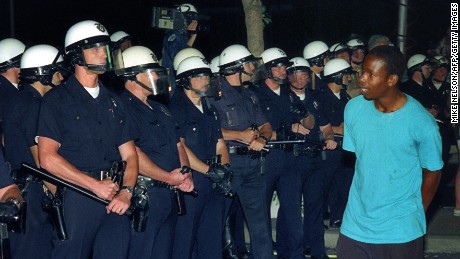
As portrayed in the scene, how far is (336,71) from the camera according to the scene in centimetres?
1135

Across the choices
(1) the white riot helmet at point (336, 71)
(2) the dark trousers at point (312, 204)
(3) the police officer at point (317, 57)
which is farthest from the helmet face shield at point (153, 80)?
(3) the police officer at point (317, 57)

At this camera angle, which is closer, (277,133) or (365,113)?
(365,113)

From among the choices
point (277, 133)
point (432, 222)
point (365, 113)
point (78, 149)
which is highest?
point (365, 113)

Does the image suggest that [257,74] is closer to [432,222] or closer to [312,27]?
[432,222]

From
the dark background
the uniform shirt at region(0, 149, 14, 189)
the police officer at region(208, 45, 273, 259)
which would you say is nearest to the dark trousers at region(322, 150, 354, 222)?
the police officer at region(208, 45, 273, 259)

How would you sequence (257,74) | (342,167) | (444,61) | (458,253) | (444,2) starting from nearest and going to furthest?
(257,74)
(458,253)
(342,167)
(444,61)
(444,2)

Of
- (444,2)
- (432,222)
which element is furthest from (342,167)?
(444,2)

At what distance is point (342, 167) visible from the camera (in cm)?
1140

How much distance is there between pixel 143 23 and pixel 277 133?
62.7ft

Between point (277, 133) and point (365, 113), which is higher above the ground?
point (365, 113)

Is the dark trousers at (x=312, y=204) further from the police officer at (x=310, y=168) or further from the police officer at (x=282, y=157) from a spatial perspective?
the police officer at (x=282, y=157)

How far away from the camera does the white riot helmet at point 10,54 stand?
28.1 ft

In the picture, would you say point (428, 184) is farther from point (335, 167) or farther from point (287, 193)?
point (335, 167)

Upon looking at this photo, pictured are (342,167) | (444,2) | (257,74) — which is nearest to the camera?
(257,74)
